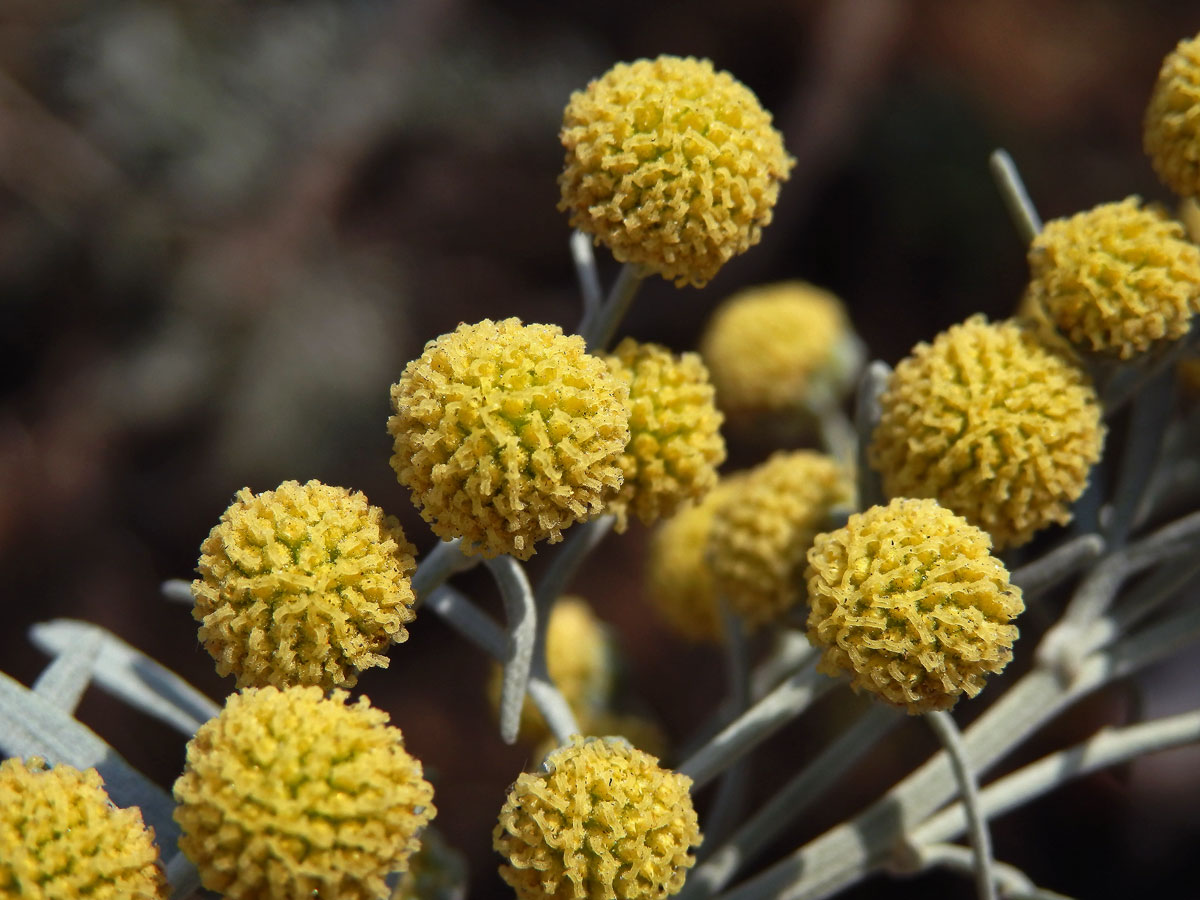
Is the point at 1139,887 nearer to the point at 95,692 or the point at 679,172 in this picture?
the point at 679,172

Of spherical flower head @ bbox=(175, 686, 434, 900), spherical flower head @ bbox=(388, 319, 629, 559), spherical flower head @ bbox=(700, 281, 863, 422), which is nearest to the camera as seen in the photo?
spherical flower head @ bbox=(175, 686, 434, 900)

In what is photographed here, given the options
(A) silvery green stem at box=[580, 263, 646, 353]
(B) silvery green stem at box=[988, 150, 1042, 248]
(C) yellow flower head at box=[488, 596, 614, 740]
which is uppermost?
(B) silvery green stem at box=[988, 150, 1042, 248]

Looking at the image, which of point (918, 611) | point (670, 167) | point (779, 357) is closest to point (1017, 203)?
point (670, 167)

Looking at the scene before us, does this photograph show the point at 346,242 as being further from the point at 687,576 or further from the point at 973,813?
the point at 973,813

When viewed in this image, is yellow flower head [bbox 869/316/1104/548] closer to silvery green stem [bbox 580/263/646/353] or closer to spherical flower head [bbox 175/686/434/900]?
silvery green stem [bbox 580/263/646/353]

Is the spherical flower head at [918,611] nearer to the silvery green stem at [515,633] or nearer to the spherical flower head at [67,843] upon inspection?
the silvery green stem at [515,633]

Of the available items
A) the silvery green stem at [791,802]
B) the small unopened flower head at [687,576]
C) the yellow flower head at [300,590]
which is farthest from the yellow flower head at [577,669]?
the yellow flower head at [300,590]

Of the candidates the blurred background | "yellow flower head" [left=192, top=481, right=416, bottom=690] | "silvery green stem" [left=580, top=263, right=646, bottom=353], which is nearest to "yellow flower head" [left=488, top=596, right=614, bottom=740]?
"silvery green stem" [left=580, top=263, right=646, bottom=353]
